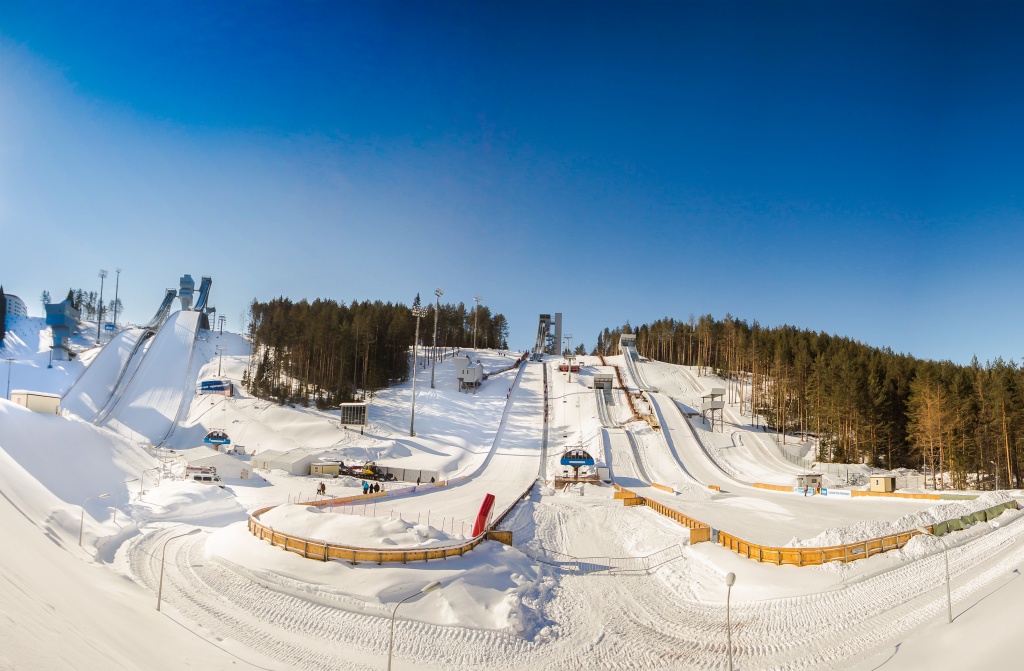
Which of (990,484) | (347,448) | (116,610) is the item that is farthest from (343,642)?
(990,484)

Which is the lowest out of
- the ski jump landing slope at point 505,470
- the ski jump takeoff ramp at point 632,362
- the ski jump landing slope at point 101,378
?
the ski jump landing slope at point 505,470

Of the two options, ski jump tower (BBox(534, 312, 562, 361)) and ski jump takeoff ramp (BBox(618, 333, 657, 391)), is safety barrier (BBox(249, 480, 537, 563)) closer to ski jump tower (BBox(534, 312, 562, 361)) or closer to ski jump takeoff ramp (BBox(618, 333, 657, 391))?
ski jump takeoff ramp (BBox(618, 333, 657, 391))

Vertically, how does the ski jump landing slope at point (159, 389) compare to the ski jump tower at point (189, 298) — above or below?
below

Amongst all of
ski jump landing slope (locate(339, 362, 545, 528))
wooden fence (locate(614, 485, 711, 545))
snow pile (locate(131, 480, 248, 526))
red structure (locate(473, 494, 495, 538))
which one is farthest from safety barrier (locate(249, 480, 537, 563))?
ski jump landing slope (locate(339, 362, 545, 528))

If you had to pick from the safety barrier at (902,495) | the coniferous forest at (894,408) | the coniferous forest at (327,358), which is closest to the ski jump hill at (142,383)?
the coniferous forest at (327,358)

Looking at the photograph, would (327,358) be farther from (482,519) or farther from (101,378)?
(482,519)

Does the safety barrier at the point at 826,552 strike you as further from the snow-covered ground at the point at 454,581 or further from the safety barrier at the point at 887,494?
the safety barrier at the point at 887,494
